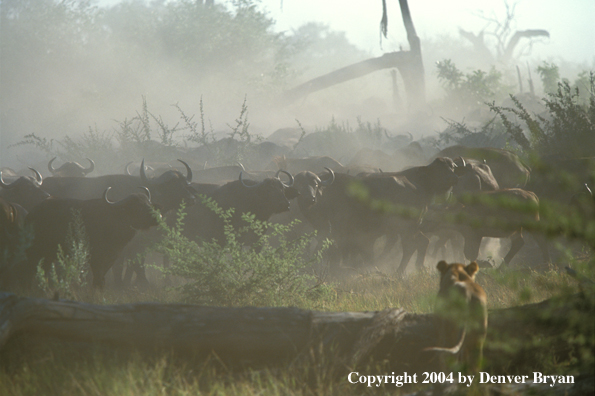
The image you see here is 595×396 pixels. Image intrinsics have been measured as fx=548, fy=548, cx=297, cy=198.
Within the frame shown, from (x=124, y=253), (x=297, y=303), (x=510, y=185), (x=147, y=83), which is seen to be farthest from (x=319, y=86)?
(x=297, y=303)

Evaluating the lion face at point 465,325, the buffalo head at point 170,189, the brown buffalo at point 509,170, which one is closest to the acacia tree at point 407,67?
the brown buffalo at point 509,170

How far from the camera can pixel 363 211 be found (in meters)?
10.1

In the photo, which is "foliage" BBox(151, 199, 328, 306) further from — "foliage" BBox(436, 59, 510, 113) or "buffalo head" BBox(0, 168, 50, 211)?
"foliage" BBox(436, 59, 510, 113)

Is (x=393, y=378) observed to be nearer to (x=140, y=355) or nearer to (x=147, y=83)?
(x=140, y=355)

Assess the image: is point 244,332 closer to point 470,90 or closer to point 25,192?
→ point 25,192

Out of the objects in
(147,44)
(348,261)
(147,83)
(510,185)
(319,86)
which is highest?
(147,44)

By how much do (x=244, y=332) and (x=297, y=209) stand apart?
722 centimetres

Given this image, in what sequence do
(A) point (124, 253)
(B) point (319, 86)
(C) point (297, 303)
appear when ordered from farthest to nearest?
(B) point (319, 86) → (A) point (124, 253) → (C) point (297, 303)

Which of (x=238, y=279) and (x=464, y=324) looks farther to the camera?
(x=238, y=279)

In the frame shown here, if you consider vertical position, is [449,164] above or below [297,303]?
above

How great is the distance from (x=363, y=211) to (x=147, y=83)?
3610cm

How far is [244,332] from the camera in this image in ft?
14.6

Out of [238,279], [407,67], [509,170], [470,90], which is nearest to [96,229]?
[238,279]

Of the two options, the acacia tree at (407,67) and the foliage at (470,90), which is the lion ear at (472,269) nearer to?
the foliage at (470,90)
